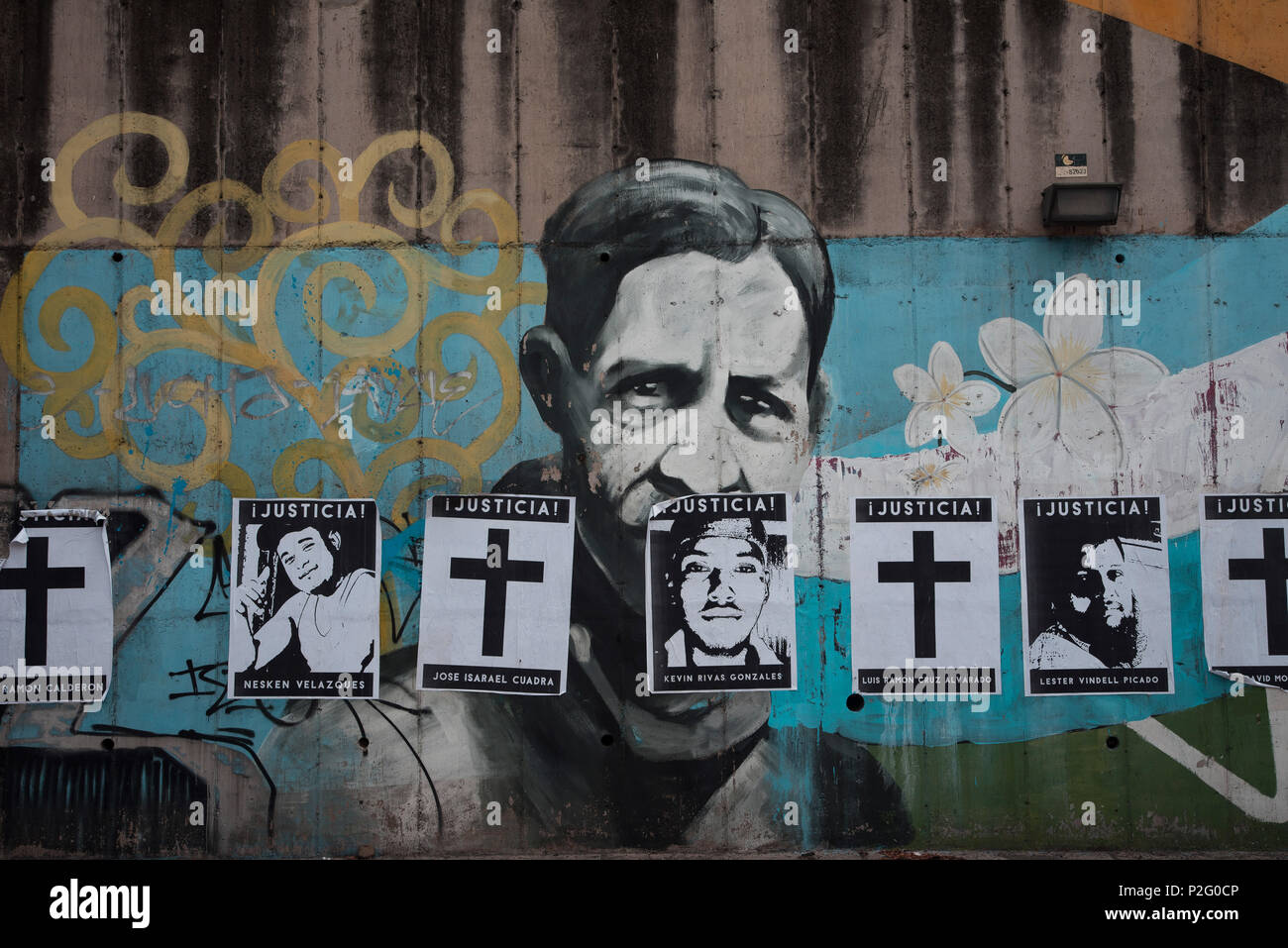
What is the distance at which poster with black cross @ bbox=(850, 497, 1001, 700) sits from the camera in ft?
20.3

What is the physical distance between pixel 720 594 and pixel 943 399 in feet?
6.16

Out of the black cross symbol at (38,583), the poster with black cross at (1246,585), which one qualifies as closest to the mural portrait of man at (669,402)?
the poster with black cross at (1246,585)

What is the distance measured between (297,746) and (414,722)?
2.46ft

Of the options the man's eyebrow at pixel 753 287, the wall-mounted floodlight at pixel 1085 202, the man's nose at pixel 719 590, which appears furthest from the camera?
the man's eyebrow at pixel 753 287

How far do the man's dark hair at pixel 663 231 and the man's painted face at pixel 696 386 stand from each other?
0.09 m

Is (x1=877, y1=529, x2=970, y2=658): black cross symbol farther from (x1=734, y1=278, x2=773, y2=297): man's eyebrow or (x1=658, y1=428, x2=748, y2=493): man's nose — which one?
(x1=734, y1=278, x2=773, y2=297): man's eyebrow

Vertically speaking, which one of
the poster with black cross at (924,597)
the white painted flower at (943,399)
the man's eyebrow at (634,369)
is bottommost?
the poster with black cross at (924,597)

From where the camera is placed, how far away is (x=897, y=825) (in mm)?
6152

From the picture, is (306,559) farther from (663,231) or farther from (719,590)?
(663,231)

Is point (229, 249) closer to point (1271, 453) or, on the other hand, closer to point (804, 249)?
point (804, 249)

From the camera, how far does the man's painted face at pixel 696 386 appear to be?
20.6 ft

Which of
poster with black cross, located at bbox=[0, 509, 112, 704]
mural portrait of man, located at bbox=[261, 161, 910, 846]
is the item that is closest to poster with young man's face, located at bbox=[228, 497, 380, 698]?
mural portrait of man, located at bbox=[261, 161, 910, 846]

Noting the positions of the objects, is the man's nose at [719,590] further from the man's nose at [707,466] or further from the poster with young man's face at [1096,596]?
the poster with young man's face at [1096,596]

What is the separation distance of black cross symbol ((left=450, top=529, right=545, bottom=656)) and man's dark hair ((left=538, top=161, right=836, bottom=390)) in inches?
59.1
